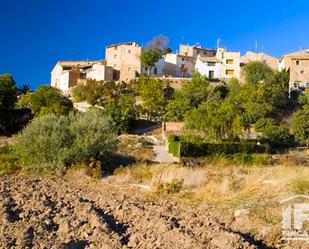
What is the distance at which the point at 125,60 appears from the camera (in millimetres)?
69062

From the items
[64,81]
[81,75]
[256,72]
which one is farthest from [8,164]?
[81,75]

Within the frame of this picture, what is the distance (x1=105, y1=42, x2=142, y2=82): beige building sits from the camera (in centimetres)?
6788

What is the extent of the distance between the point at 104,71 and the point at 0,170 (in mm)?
47197

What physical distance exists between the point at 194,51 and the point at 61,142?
191 ft

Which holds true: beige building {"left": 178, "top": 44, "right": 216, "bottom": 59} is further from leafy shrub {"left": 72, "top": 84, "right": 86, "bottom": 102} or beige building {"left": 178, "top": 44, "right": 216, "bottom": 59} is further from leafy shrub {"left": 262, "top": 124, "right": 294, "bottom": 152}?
leafy shrub {"left": 262, "top": 124, "right": 294, "bottom": 152}

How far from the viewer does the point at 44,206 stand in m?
10.7

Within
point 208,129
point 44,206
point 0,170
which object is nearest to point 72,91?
point 208,129

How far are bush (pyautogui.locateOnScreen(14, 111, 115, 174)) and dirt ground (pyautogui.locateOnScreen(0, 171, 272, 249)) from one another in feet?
20.5

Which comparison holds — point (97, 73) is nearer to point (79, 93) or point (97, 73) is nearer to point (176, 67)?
point (79, 93)

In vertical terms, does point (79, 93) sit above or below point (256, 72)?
below

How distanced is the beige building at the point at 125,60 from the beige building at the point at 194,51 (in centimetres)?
797

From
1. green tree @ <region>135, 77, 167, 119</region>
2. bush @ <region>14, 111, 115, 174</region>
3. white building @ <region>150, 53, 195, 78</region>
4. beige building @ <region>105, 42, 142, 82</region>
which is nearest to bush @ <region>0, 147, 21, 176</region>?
bush @ <region>14, 111, 115, 174</region>

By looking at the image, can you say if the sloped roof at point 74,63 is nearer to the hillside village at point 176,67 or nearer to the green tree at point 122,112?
the hillside village at point 176,67

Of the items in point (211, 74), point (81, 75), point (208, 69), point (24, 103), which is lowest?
point (24, 103)
